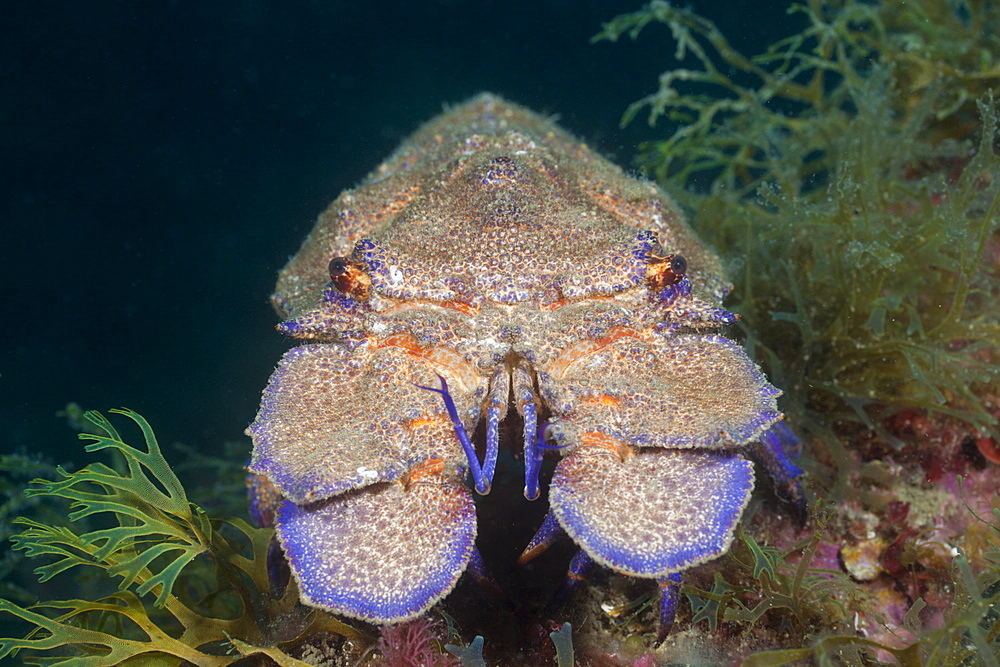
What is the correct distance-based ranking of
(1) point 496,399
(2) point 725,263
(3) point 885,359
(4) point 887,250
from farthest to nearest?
(2) point 725,263 < (3) point 885,359 < (4) point 887,250 < (1) point 496,399

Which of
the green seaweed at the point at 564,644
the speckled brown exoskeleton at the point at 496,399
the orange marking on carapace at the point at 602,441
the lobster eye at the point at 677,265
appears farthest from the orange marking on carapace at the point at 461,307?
the green seaweed at the point at 564,644

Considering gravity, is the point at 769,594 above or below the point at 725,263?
below

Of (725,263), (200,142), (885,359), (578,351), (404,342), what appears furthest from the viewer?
(200,142)

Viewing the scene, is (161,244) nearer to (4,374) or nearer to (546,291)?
(4,374)

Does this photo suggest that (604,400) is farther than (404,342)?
No

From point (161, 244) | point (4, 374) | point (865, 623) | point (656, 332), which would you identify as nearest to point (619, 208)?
point (656, 332)

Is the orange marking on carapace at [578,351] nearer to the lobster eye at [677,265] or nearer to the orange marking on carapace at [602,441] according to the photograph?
the orange marking on carapace at [602,441]

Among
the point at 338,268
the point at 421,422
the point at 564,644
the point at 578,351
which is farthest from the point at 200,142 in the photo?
the point at 564,644

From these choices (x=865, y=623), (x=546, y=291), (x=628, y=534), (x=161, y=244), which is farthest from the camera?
(x=161, y=244)

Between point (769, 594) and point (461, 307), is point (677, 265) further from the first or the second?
point (769, 594)
